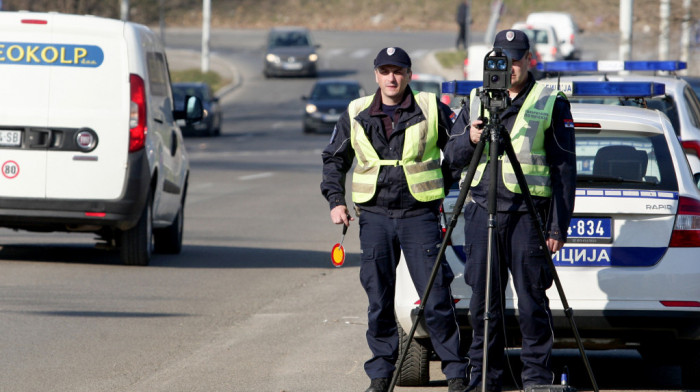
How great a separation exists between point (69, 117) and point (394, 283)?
19.0ft

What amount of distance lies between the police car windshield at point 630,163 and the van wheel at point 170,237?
653cm

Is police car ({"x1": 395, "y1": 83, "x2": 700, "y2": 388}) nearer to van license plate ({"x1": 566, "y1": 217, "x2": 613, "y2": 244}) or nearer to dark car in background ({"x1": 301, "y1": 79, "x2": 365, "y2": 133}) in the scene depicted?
van license plate ({"x1": 566, "y1": 217, "x2": 613, "y2": 244})

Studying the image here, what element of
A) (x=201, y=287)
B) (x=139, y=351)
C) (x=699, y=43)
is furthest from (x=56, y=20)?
(x=699, y=43)

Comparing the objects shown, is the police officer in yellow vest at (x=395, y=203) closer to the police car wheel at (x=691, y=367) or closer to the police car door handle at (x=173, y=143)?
the police car wheel at (x=691, y=367)

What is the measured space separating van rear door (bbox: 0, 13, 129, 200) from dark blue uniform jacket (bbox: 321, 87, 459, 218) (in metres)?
5.33

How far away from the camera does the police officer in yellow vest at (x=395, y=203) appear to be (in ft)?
21.3

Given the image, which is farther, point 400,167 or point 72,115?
point 72,115

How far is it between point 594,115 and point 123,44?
18.5 feet

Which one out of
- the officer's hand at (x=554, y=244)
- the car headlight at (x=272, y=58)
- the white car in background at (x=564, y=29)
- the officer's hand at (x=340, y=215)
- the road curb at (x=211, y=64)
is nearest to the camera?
the officer's hand at (x=554, y=244)

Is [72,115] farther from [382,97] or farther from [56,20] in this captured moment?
[382,97]

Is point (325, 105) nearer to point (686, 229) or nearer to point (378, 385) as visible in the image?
point (686, 229)

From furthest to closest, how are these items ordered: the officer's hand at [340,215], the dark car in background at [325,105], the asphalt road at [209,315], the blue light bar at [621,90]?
the dark car in background at [325,105], the blue light bar at [621,90], the asphalt road at [209,315], the officer's hand at [340,215]

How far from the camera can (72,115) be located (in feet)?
38.2

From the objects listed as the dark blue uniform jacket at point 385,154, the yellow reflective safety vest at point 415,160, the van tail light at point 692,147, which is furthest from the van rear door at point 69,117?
the yellow reflective safety vest at point 415,160
